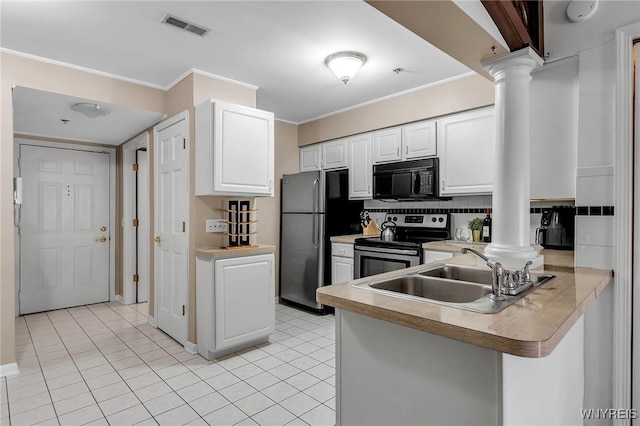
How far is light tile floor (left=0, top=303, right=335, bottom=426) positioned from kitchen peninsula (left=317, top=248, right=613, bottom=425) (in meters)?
0.92

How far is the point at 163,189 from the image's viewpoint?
347 centimetres

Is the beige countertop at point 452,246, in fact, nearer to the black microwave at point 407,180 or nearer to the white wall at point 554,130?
the black microwave at point 407,180

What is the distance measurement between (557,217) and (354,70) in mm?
1953

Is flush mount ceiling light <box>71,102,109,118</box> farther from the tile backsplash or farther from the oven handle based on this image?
the tile backsplash

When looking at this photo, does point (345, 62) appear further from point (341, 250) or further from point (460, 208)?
point (341, 250)

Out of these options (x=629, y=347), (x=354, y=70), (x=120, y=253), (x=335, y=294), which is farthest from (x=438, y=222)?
(x=120, y=253)

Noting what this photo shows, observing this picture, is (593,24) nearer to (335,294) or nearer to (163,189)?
(335,294)

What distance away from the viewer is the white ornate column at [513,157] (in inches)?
69.9

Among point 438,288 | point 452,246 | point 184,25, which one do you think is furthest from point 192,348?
point 184,25

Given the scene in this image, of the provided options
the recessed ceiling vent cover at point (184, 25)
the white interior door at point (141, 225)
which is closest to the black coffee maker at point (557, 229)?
the recessed ceiling vent cover at point (184, 25)

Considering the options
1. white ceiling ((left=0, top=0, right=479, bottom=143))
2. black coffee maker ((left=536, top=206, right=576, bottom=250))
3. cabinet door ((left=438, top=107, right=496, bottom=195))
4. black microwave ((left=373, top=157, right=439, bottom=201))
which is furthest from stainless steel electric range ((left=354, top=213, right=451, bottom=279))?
white ceiling ((left=0, top=0, right=479, bottom=143))

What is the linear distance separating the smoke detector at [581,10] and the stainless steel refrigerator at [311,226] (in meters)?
2.60

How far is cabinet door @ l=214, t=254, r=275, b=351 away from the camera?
2.85 m

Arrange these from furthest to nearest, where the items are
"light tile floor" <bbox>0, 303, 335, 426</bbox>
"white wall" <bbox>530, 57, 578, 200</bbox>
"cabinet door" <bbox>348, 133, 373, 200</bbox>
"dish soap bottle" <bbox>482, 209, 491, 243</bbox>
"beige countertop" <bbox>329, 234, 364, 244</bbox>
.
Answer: "cabinet door" <bbox>348, 133, 373, 200</bbox>, "beige countertop" <bbox>329, 234, 364, 244</bbox>, "dish soap bottle" <bbox>482, 209, 491, 243</bbox>, "light tile floor" <bbox>0, 303, 335, 426</bbox>, "white wall" <bbox>530, 57, 578, 200</bbox>
